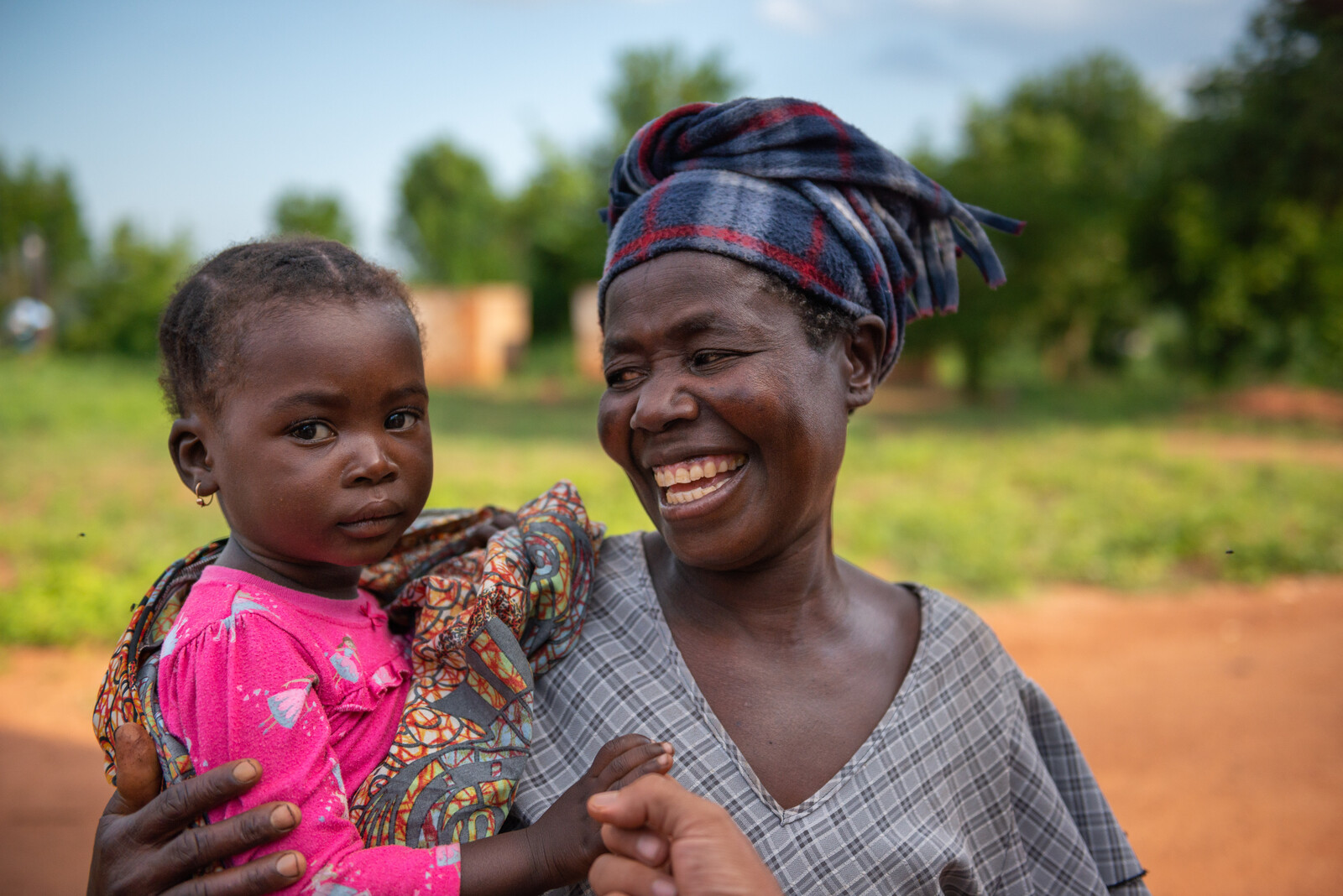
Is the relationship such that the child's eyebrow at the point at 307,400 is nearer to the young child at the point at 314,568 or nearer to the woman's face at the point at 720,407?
the young child at the point at 314,568

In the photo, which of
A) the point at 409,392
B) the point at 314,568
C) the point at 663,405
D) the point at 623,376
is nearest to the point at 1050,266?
the point at 623,376

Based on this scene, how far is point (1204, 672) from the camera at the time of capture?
5609mm

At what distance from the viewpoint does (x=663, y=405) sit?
1.83m

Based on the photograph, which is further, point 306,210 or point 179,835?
point 306,210

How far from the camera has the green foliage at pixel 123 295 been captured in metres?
20.5

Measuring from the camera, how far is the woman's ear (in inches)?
80.9

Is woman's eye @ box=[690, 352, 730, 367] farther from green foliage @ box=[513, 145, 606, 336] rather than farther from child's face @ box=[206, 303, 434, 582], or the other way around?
green foliage @ box=[513, 145, 606, 336]

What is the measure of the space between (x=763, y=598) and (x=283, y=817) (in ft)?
3.22

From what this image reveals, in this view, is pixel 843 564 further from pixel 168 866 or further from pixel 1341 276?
pixel 1341 276

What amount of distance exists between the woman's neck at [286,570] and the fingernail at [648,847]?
2.52ft

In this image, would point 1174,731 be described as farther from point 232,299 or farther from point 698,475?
point 232,299

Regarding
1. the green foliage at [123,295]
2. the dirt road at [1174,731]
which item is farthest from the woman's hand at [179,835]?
the green foliage at [123,295]

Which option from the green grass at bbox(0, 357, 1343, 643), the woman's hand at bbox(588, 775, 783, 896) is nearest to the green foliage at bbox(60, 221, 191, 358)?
the green grass at bbox(0, 357, 1343, 643)

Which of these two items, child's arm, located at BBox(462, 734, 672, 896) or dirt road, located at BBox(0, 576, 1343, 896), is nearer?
child's arm, located at BBox(462, 734, 672, 896)
